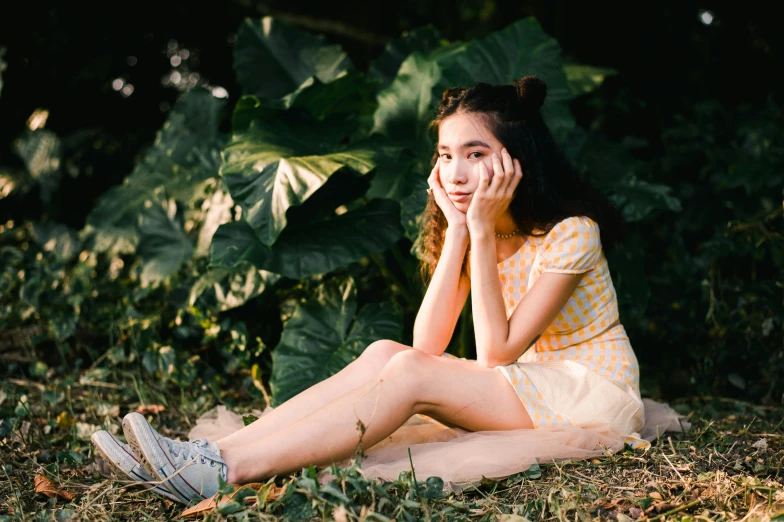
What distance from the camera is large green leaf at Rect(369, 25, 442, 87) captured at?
3.08 meters

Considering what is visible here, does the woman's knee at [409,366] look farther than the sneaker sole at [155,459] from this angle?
Yes

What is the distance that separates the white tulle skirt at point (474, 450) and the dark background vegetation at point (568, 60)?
1.26 meters

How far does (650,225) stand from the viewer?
3.75m

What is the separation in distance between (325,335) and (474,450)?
84 cm

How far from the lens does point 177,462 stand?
150cm

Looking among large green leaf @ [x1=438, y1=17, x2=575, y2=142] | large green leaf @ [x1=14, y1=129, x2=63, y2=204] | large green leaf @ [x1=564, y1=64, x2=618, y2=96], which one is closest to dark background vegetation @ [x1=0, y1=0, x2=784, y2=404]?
large green leaf @ [x1=14, y1=129, x2=63, y2=204]

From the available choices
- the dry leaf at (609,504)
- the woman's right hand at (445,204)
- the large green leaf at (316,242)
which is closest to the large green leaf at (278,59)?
the large green leaf at (316,242)

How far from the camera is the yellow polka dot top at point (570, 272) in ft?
5.80

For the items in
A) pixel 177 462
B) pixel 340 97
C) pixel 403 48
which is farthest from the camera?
pixel 403 48

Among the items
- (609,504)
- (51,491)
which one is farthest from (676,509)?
(51,491)

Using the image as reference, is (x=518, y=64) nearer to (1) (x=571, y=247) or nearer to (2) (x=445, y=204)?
(2) (x=445, y=204)

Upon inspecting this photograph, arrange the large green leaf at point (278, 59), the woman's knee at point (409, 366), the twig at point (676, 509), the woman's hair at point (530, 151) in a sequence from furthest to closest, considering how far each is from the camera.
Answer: the large green leaf at point (278, 59)
the woman's hair at point (530, 151)
the woman's knee at point (409, 366)
the twig at point (676, 509)

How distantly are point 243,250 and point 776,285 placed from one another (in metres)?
1.78

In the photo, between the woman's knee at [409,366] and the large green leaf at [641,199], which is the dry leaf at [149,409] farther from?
the large green leaf at [641,199]
